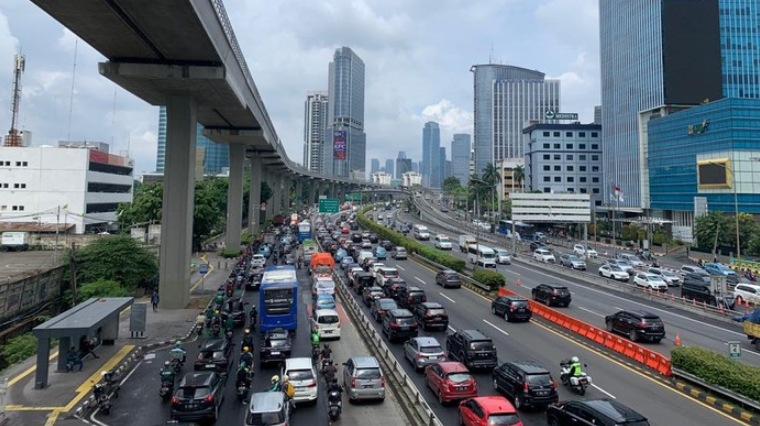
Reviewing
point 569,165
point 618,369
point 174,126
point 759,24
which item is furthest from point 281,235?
point 759,24

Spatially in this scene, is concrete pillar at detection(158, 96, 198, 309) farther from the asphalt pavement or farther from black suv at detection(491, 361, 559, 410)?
black suv at detection(491, 361, 559, 410)

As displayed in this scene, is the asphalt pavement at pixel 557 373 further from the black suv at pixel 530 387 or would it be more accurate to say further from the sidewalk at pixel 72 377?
the sidewalk at pixel 72 377

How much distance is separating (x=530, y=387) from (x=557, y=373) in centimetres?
479

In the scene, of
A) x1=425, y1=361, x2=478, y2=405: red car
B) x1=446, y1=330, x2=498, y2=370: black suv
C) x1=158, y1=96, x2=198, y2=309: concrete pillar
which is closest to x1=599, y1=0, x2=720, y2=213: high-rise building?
x1=158, y1=96, x2=198, y2=309: concrete pillar

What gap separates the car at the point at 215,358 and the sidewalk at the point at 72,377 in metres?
4.20

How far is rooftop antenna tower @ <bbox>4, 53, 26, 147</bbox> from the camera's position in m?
94.4

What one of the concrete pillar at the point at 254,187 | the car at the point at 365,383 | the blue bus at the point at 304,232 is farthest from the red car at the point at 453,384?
the concrete pillar at the point at 254,187

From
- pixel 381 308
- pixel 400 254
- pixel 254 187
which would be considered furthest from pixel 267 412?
pixel 254 187

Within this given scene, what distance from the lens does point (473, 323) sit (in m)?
28.4

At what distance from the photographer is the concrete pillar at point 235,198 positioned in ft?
208

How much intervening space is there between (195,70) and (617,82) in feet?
350

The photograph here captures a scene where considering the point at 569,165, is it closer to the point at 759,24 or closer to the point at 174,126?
the point at 759,24

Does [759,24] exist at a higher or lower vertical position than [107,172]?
higher

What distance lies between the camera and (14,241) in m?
57.4
